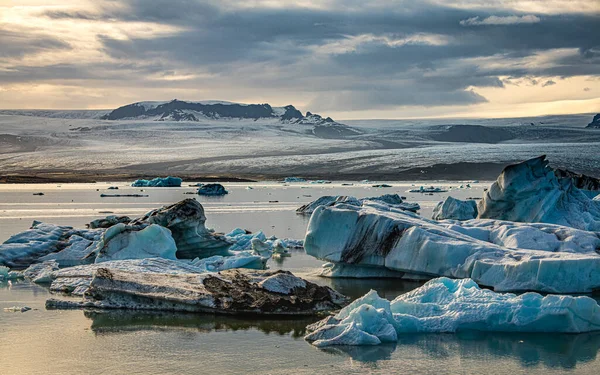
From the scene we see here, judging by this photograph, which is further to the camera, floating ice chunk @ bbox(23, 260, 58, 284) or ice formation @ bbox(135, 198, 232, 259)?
ice formation @ bbox(135, 198, 232, 259)

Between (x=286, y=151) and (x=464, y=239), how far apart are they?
2607 inches

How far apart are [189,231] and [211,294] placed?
13.9 feet

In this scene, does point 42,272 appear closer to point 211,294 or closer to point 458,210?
point 211,294

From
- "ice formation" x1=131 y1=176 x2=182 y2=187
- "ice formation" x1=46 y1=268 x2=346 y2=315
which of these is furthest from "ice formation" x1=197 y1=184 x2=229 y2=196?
"ice formation" x1=46 y1=268 x2=346 y2=315

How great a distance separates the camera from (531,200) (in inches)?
579

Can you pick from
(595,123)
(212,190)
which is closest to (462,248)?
(212,190)

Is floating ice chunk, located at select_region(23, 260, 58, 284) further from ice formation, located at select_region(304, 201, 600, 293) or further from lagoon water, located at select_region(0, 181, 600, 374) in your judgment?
ice formation, located at select_region(304, 201, 600, 293)

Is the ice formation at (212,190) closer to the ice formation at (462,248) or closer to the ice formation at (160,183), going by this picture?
the ice formation at (160,183)

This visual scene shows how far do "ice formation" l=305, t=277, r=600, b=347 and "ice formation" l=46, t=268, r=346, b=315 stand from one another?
836 mm

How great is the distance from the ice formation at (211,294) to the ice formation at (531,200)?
22.2ft

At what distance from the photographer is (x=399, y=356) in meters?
6.75

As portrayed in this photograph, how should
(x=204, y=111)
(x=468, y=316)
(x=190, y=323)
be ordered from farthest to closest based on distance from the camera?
(x=204, y=111) < (x=190, y=323) < (x=468, y=316)

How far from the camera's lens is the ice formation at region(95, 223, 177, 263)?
11.4 metres

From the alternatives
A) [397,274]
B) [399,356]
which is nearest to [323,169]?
[397,274]
